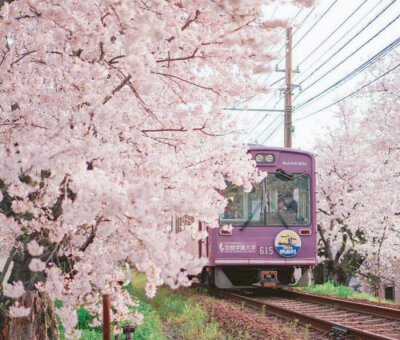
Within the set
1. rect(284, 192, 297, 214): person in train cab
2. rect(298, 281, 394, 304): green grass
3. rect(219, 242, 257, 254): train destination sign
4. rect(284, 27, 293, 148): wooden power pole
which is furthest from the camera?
rect(284, 27, 293, 148): wooden power pole

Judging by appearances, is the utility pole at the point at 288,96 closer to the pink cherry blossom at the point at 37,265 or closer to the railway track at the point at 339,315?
the railway track at the point at 339,315

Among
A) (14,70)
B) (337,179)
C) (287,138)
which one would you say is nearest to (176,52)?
(14,70)

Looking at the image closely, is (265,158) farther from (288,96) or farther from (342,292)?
(288,96)

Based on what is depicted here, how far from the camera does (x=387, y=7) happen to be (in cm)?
1051

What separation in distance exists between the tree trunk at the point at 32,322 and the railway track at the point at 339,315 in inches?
139

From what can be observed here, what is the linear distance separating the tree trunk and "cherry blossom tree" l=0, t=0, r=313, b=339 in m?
0.01

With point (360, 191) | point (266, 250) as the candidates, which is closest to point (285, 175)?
point (266, 250)

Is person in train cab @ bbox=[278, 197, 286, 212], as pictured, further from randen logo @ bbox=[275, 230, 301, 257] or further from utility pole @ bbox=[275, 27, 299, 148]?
utility pole @ bbox=[275, 27, 299, 148]

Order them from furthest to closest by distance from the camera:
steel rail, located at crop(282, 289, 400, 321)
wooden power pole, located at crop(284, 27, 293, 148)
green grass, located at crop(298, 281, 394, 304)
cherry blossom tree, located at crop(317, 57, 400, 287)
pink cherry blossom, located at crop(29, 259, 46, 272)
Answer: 1. cherry blossom tree, located at crop(317, 57, 400, 287)
2. wooden power pole, located at crop(284, 27, 293, 148)
3. green grass, located at crop(298, 281, 394, 304)
4. steel rail, located at crop(282, 289, 400, 321)
5. pink cherry blossom, located at crop(29, 259, 46, 272)

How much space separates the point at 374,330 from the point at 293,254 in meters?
3.97

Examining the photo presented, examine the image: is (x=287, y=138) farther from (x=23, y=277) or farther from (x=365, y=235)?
(x=23, y=277)

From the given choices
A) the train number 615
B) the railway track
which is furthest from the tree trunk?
the train number 615

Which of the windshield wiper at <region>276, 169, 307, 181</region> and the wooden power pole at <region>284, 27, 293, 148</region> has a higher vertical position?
the wooden power pole at <region>284, 27, 293, 148</region>

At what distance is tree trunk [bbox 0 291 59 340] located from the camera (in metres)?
4.91
